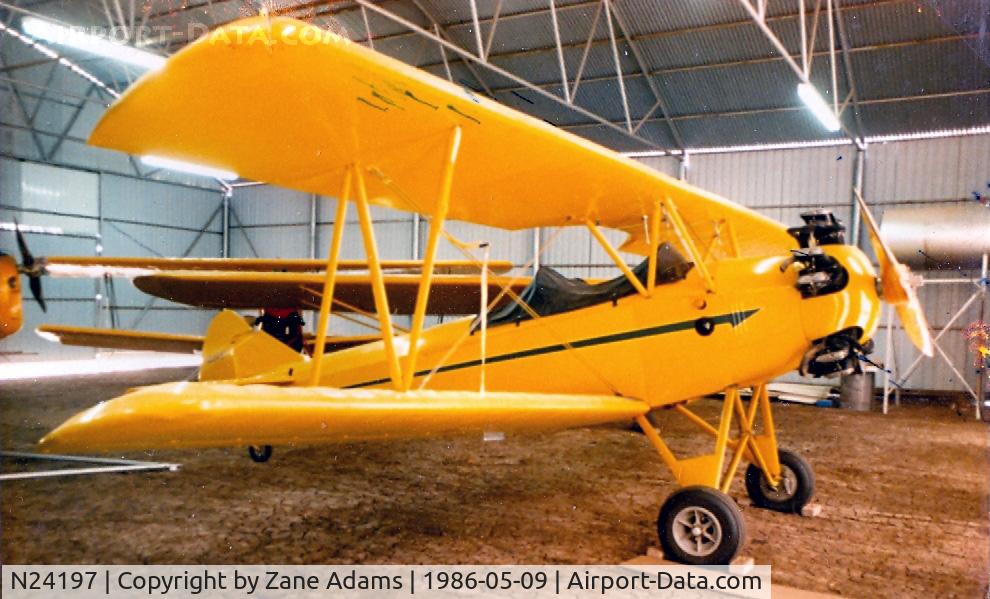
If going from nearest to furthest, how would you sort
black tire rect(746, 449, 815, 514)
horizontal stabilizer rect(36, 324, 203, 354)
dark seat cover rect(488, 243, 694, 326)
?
dark seat cover rect(488, 243, 694, 326) < black tire rect(746, 449, 815, 514) < horizontal stabilizer rect(36, 324, 203, 354)

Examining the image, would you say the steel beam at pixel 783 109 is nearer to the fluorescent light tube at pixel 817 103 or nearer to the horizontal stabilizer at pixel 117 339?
the fluorescent light tube at pixel 817 103

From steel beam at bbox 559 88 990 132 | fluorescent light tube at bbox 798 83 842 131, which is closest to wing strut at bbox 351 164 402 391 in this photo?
fluorescent light tube at bbox 798 83 842 131

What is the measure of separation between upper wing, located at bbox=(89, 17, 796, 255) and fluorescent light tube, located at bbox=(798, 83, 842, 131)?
6512 mm

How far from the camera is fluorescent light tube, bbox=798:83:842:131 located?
10.0 m

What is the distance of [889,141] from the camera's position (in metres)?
14.5

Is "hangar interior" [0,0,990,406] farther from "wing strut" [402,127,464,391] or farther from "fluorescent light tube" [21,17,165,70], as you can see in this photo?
"wing strut" [402,127,464,391]

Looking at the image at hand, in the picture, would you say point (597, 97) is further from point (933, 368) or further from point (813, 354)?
point (813, 354)

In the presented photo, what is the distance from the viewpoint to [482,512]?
15.7ft

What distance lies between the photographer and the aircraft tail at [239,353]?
20.9 feet

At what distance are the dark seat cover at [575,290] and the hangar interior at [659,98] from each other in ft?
20.8

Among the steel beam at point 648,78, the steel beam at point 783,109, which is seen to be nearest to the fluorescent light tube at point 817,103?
the steel beam at point 783,109

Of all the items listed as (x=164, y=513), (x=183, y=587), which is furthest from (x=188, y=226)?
(x=183, y=587)

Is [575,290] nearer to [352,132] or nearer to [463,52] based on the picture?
[352,132]

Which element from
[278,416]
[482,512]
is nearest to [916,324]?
[482,512]
